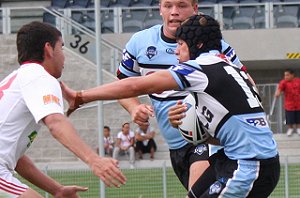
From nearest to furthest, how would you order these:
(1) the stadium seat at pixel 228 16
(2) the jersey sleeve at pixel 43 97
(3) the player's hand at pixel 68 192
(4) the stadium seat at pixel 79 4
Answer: (2) the jersey sleeve at pixel 43 97
(3) the player's hand at pixel 68 192
(1) the stadium seat at pixel 228 16
(4) the stadium seat at pixel 79 4

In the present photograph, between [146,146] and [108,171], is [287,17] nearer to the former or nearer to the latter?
[146,146]

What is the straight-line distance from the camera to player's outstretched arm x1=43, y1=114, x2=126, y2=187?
5371 mm

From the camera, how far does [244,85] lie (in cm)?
618

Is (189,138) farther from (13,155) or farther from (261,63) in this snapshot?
(261,63)

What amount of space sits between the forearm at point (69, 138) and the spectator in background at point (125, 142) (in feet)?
48.4

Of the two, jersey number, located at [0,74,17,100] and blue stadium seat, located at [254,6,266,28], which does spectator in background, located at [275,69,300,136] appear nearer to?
blue stadium seat, located at [254,6,266,28]

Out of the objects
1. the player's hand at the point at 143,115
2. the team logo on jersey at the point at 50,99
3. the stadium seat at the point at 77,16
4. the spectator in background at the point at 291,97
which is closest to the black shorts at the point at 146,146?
the spectator in background at the point at 291,97

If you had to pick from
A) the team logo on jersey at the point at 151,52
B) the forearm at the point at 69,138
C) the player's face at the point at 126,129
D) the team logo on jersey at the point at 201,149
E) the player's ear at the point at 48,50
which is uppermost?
the player's ear at the point at 48,50

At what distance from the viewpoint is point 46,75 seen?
5.99m

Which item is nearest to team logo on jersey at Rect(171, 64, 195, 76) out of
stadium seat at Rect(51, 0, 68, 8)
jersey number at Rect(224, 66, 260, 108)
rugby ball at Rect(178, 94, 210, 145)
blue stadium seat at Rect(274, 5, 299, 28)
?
jersey number at Rect(224, 66, 260, 108)

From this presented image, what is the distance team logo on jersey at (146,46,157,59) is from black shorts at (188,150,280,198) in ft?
5.32

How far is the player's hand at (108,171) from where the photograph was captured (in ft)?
17.6

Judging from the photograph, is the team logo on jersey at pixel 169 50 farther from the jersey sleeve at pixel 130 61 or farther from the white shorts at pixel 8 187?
the white shorts at pixel 8 187

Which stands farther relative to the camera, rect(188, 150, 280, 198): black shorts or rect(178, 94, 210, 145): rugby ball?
rect(178, 94, 210, 145): rugby ball
